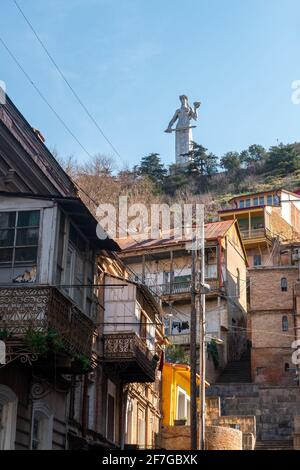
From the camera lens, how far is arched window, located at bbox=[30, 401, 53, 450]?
58.4ft

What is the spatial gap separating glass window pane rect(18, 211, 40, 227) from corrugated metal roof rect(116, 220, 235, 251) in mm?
35668

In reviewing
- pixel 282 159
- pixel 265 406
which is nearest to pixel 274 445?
pixel 265 406

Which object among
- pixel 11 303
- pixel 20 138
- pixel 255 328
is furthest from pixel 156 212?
pixel 11 303

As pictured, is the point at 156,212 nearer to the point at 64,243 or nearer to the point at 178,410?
the point at 178,410

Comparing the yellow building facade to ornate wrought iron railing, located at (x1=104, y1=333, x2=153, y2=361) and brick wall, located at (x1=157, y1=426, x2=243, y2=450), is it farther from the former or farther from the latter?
ornate wrought iron railing, located at (x1=104, y1=333, x2=153, y2=361)

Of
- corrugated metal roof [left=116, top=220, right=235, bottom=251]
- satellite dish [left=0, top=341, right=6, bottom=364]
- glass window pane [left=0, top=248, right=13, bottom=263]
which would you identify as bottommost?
satellite dish [left=0, top=341, right=6, bottom=364]

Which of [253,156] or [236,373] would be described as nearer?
[236,373]

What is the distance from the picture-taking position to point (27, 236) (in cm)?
1761

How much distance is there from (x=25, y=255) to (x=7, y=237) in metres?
0.65

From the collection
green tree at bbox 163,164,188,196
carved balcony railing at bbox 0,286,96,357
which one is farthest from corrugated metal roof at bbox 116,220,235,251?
green tree at bbox 163,164,188,196

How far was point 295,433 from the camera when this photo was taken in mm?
36344

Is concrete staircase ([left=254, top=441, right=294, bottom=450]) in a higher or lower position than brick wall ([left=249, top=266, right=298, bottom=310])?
lower

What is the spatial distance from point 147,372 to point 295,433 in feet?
42.2

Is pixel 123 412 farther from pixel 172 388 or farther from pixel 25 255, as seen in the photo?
pixel 25 255
